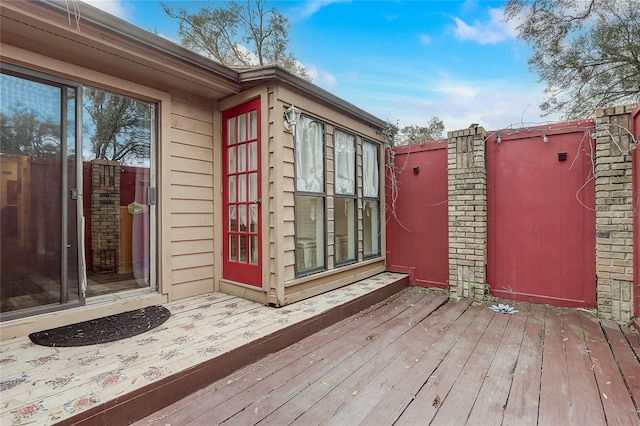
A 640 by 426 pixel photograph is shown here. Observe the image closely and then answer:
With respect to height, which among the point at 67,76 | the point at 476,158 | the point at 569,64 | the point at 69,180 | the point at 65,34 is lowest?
the point at 69,180

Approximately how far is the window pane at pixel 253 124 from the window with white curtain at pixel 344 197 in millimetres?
1132

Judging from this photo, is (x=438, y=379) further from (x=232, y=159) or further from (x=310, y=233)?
(x=232, y=159)

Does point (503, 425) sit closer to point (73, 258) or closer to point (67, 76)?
point (73, 258)

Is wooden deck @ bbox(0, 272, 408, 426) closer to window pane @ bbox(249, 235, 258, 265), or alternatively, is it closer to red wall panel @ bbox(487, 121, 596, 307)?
window pane @ bbox(249, 235, 258, 265)

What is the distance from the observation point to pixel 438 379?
213 cm

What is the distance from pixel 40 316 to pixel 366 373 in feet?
8.55

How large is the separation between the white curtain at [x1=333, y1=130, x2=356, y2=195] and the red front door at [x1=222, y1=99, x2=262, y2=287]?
3.88ft

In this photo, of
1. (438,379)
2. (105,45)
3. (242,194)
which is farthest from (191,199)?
(438,379)

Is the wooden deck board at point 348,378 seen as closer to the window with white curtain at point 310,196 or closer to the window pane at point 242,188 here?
the window with white curtain at point 310,196

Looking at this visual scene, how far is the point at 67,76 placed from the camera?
2596 mm

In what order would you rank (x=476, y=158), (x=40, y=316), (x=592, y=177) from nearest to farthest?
1. (x=40, y=316)
2. (x=592, y=177)
3. (x=476, y=158)

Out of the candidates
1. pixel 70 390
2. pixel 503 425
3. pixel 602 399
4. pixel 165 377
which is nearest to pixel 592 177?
pixel 602 399

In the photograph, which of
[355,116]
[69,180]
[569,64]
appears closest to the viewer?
[69,180]

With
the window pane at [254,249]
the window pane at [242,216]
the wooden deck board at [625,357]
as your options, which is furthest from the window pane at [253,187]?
the wooden deck board at [625,357]
